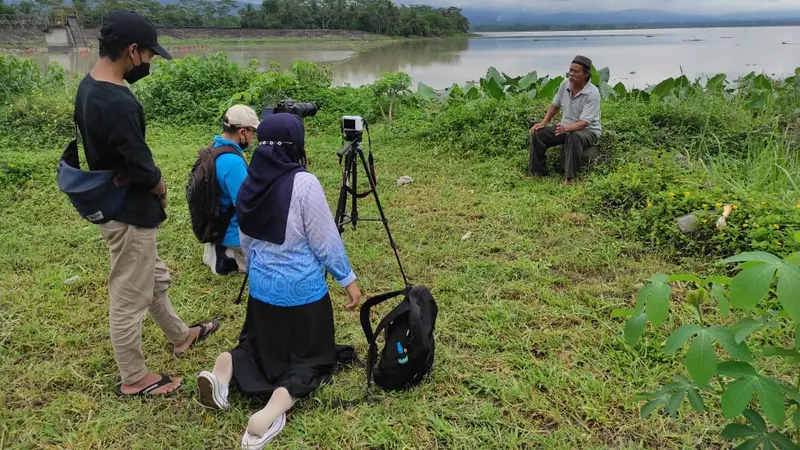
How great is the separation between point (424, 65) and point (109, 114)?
1743 centimetres

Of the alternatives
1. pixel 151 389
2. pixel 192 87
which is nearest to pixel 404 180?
pixel 151 389

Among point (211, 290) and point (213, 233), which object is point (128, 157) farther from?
point (211, 290)

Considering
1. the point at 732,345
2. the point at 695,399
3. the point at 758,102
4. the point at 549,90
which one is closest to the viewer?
the point at 732,345

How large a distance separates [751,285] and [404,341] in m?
1.46

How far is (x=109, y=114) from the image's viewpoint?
1857 millimetres

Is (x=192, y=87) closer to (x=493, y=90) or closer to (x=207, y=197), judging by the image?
(x=493, y=90)

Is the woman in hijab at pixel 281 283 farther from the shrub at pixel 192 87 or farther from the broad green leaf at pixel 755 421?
the shrub at pixel 192 87

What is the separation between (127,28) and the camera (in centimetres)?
187

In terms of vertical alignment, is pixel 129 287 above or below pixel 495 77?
below

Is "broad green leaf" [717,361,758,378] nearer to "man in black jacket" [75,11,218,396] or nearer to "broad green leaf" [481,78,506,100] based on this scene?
"man in black jacket" [75,11,218,396]

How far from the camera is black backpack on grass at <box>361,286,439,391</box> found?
2182 mm

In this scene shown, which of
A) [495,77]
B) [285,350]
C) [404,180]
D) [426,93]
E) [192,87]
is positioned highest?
[495,77]

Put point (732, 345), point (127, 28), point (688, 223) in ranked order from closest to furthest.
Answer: point (732, 345), point (127, 28), point (688, 223)

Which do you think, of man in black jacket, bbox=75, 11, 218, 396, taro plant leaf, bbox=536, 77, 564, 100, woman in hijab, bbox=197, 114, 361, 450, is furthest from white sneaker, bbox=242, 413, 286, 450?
taro plant leaf, bbox=536, 77, 564, 100
